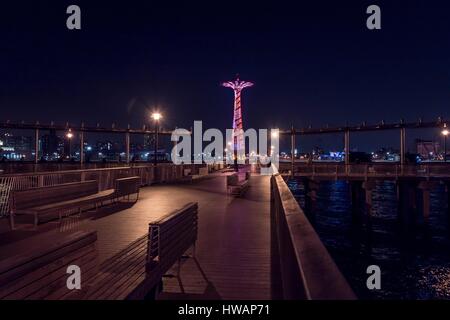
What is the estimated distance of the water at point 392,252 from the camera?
55.7 feet

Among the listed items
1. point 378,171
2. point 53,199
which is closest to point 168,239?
point 53,199

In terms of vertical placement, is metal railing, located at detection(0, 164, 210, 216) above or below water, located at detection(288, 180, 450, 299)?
above

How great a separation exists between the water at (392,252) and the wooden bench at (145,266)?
12.5 meters

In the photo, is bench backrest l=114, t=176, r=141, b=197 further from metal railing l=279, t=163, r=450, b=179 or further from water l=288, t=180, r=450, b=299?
metal railing l=279, t=163, r=450, b=179

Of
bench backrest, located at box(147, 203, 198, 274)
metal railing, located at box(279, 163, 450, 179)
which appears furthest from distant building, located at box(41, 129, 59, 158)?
bench backrest, located at box(147, 203, 198, 274)

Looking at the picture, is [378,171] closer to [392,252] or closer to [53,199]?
[392,252]

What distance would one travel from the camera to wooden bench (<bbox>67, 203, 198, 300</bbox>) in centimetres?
402

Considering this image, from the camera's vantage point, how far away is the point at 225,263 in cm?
683

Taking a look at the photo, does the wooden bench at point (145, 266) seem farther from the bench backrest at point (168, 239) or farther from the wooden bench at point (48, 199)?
the wooden bench at point (48, 199)

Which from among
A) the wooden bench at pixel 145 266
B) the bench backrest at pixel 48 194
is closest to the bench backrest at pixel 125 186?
the bench backrest at pixel 48 194

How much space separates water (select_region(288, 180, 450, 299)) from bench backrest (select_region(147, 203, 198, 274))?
40.0ft

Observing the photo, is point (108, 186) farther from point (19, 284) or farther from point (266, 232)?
point (19, 284)

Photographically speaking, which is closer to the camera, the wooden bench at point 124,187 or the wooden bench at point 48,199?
the wooden bench at point 48,199
